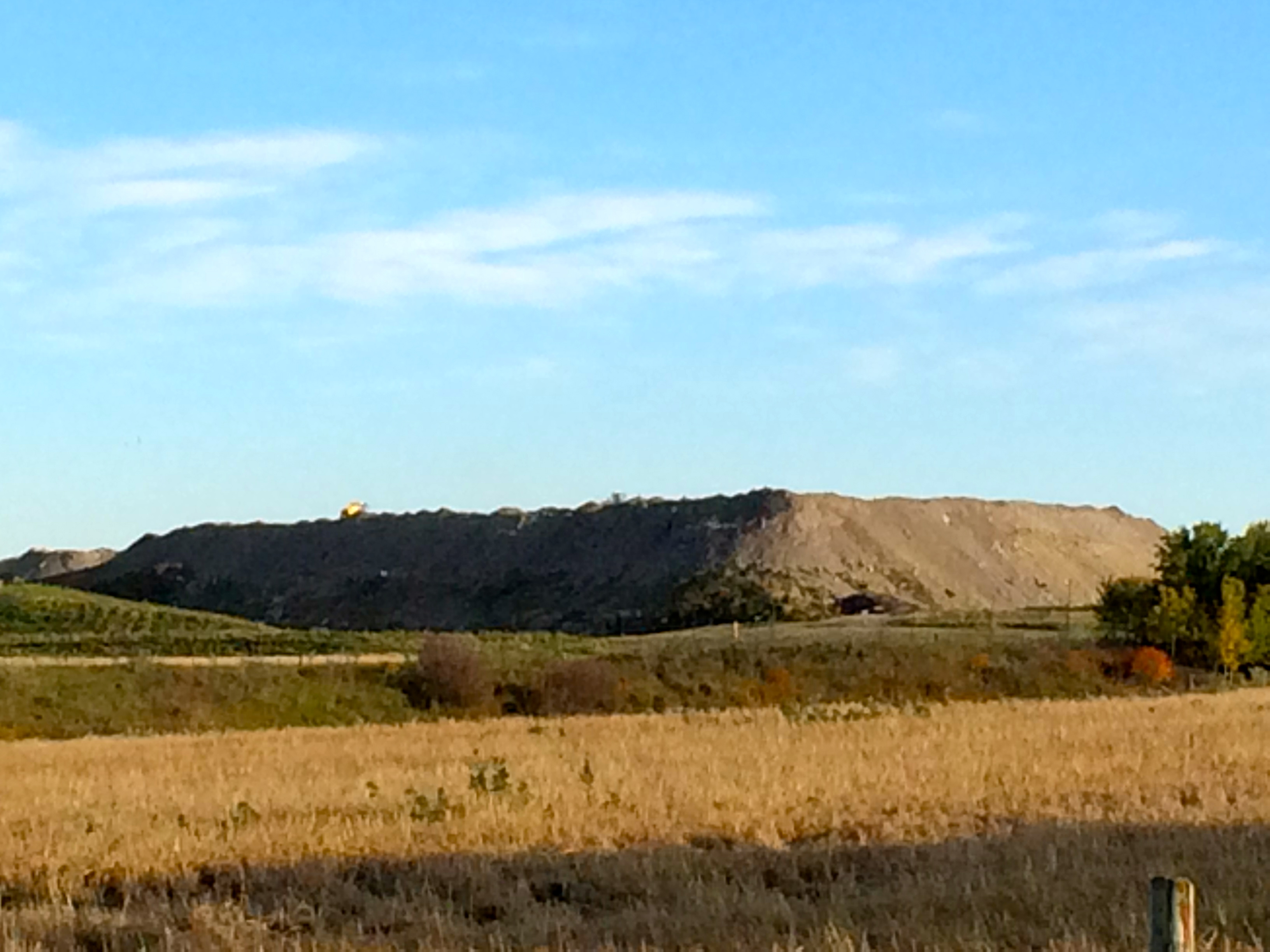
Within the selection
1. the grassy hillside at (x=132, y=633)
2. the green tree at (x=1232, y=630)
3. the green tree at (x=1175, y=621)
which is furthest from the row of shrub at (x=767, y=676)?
the grassy hillside at (x=132, y=633)

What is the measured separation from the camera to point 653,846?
1556 centimetres

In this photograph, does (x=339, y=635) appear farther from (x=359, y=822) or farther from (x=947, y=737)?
(x=359, y=822)

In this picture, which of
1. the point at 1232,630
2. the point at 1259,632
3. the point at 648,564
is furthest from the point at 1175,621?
the point at 648,564

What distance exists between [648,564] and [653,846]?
91.1 meters

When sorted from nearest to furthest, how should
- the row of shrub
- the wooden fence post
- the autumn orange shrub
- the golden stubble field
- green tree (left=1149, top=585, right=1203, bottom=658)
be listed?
the wooden fence post, the golden stubble field, the row of shrub, the autumn orange shrub, green tree (left=1149, top=585, right=1203, bottom=658)

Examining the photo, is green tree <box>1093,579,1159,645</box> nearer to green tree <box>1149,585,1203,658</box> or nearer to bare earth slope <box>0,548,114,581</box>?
green tree <box>1149,585,1203,658</box>

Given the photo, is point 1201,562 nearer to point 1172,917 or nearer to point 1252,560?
point 1252,560

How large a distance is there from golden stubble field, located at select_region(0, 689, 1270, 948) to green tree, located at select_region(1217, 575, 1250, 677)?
118ft

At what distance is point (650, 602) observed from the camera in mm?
100188

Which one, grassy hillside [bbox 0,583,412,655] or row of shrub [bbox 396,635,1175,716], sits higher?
grassy hillside [bbox 0,583,412,655]

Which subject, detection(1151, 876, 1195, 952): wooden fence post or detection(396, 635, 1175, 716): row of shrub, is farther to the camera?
detection(396, 635, 1175, 716): row of shrub

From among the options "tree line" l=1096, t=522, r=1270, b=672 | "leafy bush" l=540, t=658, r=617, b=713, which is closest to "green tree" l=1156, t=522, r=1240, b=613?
"tree line" l=1096, t=522, r=1270, b=672

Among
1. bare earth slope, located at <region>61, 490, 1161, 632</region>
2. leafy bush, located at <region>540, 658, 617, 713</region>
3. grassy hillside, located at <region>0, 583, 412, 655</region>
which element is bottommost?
leafy bush, located at <region>540, 658, 617, 713</region>

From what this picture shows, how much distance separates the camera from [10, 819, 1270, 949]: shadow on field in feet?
37.8
